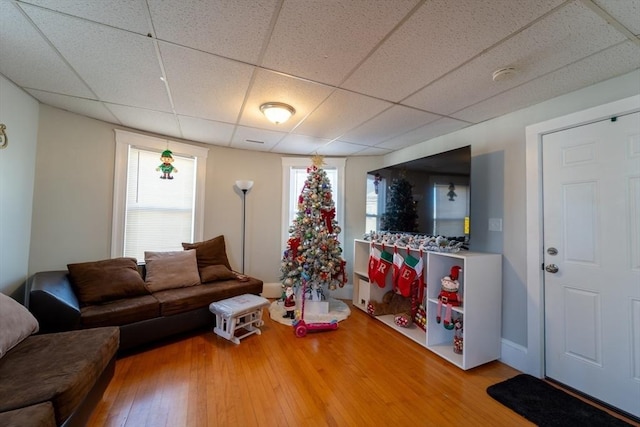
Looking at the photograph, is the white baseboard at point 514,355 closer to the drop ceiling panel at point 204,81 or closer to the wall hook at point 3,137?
the drop ceiling panel at point 204,81

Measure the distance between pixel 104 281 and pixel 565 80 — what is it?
4233mm

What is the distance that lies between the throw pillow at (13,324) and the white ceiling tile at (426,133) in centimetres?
366

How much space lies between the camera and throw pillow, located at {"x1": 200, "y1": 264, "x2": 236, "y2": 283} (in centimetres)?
307

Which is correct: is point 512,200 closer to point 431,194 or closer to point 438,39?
point 431,194

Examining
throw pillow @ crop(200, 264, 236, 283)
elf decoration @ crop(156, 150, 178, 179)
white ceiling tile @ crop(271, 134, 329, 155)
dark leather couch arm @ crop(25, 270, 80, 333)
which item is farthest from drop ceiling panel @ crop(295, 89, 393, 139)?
dark leather couch arm @ crop(25, 270, 80, 333)

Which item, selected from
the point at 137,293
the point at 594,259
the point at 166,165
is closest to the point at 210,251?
the point at 137,293

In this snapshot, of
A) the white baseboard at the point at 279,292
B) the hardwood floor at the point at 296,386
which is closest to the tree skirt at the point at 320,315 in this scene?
the white baseboard at the point at 279,292

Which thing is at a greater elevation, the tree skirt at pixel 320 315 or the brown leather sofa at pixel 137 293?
the brown leather sofa at pixel 137 293

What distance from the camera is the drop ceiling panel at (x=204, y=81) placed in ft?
5.50

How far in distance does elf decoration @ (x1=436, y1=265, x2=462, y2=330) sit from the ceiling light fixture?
7.23 feet

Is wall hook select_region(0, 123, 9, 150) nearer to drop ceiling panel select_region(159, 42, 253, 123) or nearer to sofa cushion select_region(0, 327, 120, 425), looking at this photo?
drop ceiling panel select_region(159, 42, 253, 123)

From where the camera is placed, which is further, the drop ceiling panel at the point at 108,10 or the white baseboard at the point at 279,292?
the white baseboard at the point at 279,292

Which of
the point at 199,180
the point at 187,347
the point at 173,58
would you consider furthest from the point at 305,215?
the point at 173,58

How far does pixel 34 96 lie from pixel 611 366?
522 cm
